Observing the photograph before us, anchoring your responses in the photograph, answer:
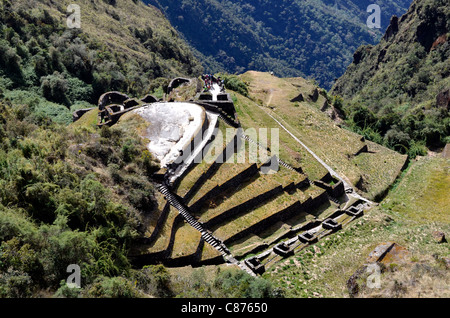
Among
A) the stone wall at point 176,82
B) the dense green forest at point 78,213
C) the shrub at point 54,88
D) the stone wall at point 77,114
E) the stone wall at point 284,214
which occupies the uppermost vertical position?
the dense green forest at point 78,213

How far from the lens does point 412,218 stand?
29.0 metres

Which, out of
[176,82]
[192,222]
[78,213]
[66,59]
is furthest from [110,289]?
[66,59]

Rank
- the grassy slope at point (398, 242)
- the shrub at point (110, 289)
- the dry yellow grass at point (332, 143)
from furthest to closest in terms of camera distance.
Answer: the dry yellow grass at point (332, 143) < the grassy slope at point (398, 242) < the shrub at point (110, 289)

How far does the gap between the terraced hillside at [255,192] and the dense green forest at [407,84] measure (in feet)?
40.7

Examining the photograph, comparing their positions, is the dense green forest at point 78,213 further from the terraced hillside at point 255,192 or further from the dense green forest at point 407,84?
the dense green forest at point 407,84

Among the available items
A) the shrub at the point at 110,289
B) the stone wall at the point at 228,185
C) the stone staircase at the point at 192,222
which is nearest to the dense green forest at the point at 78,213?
the shrub at the point at 110,289

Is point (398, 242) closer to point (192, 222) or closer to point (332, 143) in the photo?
point (192, 222)

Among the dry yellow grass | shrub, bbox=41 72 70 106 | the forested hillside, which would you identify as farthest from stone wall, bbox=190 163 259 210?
shrub, bbox=41 72 70 106

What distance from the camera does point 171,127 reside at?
3023cm

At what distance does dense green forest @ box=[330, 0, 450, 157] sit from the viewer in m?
52.0

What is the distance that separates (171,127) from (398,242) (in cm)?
1915

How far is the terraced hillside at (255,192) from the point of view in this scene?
72.3 feet

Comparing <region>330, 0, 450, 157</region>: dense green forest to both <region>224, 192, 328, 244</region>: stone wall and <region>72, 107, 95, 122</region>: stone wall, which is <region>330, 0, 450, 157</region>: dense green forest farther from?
<region>72, 107, 95, 122</region>: stone wall

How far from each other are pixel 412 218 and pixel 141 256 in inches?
865
